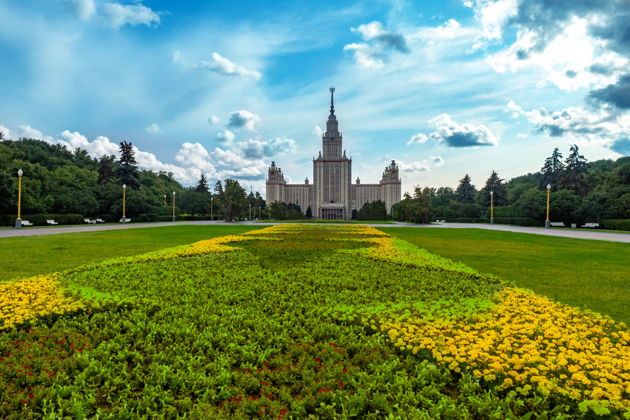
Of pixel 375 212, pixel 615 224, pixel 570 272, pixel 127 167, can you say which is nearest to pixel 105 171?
pixel 127 167

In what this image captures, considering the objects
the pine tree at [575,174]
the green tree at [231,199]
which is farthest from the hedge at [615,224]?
the green tree at [231,199]

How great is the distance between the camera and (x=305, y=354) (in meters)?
3.59

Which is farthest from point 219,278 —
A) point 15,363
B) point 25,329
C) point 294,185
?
point 294,185

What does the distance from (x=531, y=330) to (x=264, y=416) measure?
3.39m

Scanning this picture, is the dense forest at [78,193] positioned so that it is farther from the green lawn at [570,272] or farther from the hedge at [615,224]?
the hedge at [615,224]

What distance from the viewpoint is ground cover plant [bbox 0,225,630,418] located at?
2.78 meters

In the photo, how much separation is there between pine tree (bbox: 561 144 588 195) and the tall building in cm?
6818

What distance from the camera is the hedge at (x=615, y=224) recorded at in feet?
108

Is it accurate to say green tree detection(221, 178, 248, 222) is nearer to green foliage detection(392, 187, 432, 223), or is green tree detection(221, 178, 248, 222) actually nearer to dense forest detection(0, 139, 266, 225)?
dense forest detection(0, 139, 266, 225)

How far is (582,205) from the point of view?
3978 centimetres

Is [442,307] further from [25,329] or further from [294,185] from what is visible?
[294,185]

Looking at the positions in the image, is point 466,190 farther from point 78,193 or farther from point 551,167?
point 78,193

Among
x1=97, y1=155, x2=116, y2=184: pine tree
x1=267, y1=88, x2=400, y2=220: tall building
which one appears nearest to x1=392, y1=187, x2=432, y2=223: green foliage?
x1=97, y1=155, x2=116, y2=184: pine tree

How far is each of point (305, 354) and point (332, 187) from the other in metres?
124
